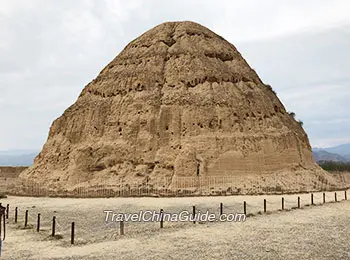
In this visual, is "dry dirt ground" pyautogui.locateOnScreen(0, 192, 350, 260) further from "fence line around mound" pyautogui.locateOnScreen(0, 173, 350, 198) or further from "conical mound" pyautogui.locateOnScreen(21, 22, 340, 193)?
"conical mound" pyautogui.locateOnScreen(21, 22, 340, 193)

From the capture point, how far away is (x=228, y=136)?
28156 mm

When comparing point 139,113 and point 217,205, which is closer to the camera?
point 217,205

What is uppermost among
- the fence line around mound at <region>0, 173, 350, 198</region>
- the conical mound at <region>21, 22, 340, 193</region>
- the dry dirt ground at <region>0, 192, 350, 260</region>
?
the conical mound at <region>21, 22, 340, 193</region>

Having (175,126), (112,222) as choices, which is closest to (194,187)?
(175,126)

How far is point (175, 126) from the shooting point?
1147 inches

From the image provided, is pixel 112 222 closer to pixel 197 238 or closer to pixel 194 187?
pixel 197 238

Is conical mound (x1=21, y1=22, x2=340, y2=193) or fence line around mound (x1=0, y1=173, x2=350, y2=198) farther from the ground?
conical mound (x1=21, y1=22, x2=340, y2=193)

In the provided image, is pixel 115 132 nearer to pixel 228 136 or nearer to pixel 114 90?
pixel 114 90

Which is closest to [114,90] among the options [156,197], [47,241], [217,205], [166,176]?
[166,176]

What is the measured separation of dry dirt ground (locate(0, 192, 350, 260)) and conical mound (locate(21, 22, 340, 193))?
8.18 m

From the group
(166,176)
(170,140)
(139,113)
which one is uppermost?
(139,113)

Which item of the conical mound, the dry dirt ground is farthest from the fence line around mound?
the dry dirt ground

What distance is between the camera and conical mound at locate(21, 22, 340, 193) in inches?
1080

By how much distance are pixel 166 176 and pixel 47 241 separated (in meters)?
14.8
